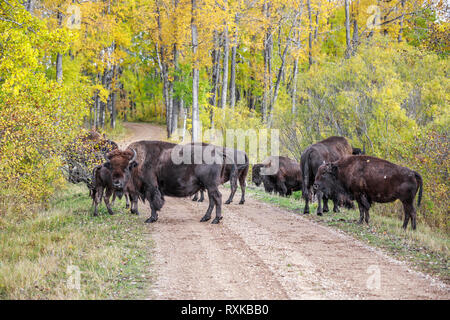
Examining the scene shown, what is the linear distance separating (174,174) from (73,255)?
397cm

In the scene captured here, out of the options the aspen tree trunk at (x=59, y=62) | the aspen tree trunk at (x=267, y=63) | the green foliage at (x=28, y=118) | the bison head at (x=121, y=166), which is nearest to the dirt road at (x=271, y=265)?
the bison head at (x=121, y=166)

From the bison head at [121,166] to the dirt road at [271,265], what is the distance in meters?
1.37

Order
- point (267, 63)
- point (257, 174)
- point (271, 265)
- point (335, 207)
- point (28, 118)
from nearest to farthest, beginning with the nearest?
1. point (271, 265)
2. point (28, 118)
3. point (335, 207)
4. point (257, 174)
5. point (267, 63)

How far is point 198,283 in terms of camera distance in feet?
20.9

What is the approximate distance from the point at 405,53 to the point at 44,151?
46.8ft

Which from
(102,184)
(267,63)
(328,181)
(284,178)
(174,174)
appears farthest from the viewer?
(267,63)

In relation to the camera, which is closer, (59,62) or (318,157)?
(318,157)

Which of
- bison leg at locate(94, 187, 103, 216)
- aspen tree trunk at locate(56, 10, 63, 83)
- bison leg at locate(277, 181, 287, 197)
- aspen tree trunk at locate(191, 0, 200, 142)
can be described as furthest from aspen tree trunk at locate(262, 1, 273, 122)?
bison leg at locate(94, 187, 103, 216)

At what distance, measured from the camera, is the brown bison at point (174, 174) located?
11375mm

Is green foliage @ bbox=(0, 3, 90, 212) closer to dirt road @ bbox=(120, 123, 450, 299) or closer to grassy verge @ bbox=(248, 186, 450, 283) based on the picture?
dirt road @ bbox=(120, 123, 450, 299)

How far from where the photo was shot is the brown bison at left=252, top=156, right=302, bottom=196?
767 inches

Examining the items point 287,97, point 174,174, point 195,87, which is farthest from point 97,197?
point 287,97

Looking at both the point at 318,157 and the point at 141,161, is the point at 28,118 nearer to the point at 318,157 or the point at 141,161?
the point at 141,161

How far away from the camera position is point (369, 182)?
446 inches
